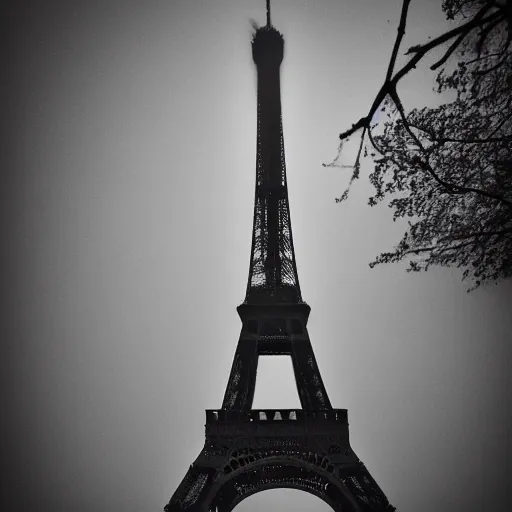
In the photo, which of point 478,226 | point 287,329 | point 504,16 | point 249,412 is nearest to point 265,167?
point 287,329

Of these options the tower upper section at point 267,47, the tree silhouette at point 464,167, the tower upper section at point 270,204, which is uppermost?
the tower upper section at point 267,47

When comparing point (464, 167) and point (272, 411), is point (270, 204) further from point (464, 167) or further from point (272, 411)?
point (464, 167)

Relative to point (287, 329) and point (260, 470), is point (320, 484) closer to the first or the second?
point (260, 470)

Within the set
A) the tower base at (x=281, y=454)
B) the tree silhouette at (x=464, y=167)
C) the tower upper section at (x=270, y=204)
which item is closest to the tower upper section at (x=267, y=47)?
the tower upper section at (x=270, y=204)

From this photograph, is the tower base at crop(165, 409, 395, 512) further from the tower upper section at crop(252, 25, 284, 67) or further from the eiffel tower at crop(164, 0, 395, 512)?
the tower upper section at crop(252, 25, 284, 67)

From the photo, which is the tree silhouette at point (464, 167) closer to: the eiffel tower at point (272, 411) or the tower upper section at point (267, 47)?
the eiffel tower at point (272, 411)

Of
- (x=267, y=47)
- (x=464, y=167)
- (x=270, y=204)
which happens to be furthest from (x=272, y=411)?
(x=464, y=167)

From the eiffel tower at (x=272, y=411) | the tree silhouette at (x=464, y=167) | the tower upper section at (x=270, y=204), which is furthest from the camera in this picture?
the tower upper section at (x=270, y=204)

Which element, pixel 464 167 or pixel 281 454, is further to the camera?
pixel 281 454

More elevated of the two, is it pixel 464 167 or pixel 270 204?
pixel 270 204

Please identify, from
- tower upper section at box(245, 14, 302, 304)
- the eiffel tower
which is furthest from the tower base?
tower upper section at box(245, 14, 302, 304)
